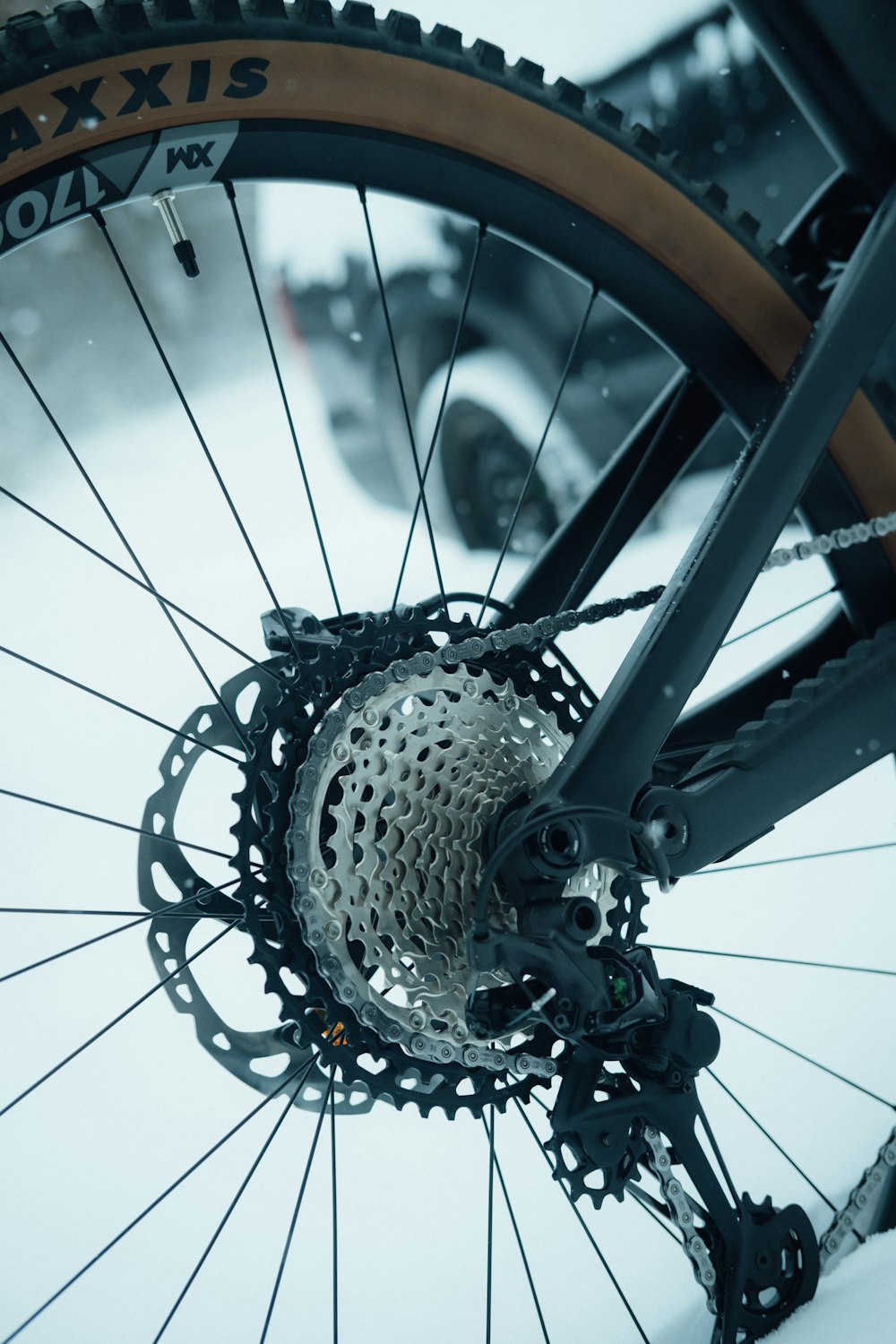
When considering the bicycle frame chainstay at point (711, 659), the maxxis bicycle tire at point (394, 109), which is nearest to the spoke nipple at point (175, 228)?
the maxxis bicycle tire at point (394, 109)

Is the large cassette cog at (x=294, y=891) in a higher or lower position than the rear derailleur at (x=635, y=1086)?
higher

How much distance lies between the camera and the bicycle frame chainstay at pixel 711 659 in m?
0.77

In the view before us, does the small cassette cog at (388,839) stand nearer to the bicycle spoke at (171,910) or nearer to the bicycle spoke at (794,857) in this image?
the bicycle spoke at (171,910)

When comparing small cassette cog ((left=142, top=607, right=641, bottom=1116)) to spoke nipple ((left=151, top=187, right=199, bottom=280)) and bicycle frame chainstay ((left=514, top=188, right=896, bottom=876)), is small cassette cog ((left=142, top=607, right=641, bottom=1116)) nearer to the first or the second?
bicycle frame chainstay ((left=514, top=188, right=896, bottom=876))

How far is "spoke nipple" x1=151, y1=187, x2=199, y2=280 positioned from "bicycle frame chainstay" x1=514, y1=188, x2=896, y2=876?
0.35 meters

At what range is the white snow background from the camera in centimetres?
122

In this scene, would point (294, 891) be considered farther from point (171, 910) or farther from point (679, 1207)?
point (679, 1207)

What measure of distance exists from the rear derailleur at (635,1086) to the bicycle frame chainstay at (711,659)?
6cm

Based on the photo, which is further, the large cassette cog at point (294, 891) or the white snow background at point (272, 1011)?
the white snow background at point (272, 1011)

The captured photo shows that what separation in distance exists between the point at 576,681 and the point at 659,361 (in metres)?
1.07

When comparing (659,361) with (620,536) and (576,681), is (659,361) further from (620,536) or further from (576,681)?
(576,681)

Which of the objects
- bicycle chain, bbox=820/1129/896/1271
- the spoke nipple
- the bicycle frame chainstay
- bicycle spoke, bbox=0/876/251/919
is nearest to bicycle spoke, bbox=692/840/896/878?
the bicycle frame chainstay

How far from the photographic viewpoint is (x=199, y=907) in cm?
93

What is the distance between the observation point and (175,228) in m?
0.79
